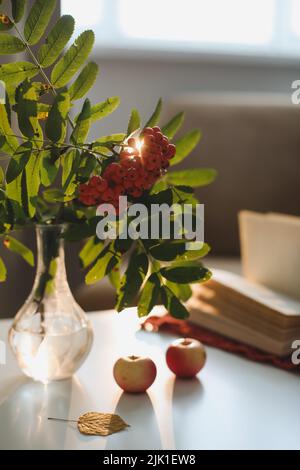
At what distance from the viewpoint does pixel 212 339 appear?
1165mm

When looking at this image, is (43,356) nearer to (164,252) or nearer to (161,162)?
(164,252)

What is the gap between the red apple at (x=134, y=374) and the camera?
3.05ft

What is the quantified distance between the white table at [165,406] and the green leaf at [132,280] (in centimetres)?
14

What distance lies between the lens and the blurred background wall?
2053 mm

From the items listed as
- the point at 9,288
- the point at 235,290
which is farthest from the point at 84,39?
the point at 9,288

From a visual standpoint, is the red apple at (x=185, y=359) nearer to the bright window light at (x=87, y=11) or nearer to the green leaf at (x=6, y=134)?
the green leaf at (x=6, y=134)

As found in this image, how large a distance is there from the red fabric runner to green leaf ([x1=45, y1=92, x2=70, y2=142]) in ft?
1.57

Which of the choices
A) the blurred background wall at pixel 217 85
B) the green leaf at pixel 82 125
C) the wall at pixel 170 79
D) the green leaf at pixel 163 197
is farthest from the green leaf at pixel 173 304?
the wall at pixel 170 79

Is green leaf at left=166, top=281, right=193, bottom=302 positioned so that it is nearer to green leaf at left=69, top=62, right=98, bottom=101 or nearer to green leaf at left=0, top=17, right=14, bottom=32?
green leaf at left=69, top=62, right=98, bottom=101

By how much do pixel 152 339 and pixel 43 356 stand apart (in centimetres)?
26

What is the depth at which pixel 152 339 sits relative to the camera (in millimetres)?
1168

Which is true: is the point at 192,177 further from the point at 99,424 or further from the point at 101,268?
the point at 99,424

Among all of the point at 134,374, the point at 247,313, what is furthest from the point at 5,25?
the point at 247,313
